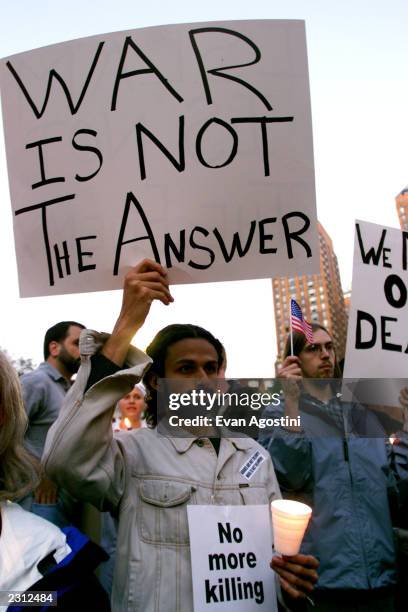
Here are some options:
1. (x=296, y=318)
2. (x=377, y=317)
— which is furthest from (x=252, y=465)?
(x=296, y=318)

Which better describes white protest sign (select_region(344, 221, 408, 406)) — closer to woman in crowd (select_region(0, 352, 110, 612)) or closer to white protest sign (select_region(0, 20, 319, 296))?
white protest sign (select_region(0, 20, 319, 296))

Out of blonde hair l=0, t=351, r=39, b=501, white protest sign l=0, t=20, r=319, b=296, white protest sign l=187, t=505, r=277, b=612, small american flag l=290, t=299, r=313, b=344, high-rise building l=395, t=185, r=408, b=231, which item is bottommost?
white protest sign l=187, t=505, r=277, b=612

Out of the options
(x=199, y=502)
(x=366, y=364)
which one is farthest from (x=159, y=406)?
(x=366, y=364)

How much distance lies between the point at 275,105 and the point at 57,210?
817mm

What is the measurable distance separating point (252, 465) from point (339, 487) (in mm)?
922

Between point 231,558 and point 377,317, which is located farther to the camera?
point 377,317

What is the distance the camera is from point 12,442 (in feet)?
5.18

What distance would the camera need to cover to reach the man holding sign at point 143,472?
1.47 metres

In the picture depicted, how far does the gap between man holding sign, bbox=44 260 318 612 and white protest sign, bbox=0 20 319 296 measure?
0.65ft

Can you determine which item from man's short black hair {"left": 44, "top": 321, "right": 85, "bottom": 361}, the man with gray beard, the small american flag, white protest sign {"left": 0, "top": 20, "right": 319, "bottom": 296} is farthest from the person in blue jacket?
man's short black hair {"left": 44, "top": 321, "right": 85, "bottom": 361}

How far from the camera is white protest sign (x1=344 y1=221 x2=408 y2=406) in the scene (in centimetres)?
185

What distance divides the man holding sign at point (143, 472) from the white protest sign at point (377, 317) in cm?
47

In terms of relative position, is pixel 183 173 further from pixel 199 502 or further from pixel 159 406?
pixel 199 502

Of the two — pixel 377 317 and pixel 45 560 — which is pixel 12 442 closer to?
pixel 45 560
